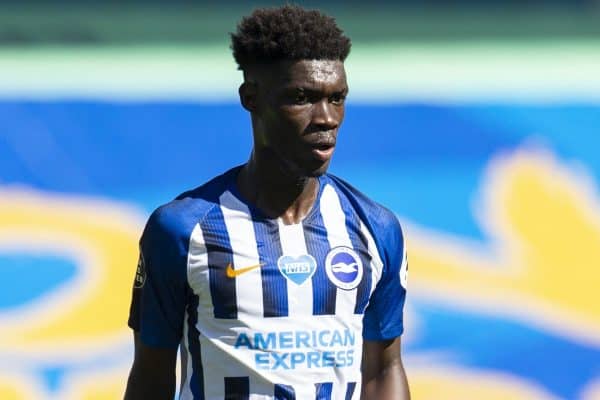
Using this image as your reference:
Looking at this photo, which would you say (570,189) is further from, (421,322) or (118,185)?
(118,185)

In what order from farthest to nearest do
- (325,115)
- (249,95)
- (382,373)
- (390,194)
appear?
(390,194) → (382,373) → (249,95) → (325,115)

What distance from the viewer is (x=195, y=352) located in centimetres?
312

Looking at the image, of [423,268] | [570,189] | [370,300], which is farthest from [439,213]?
[370,300]

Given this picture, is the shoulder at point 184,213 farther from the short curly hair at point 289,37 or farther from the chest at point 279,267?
the short curly hair at point 289,37

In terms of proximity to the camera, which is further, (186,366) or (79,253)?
(79,253)

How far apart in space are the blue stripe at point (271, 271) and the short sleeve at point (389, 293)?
0.25m

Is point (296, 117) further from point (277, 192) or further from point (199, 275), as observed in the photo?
point (199, 275)

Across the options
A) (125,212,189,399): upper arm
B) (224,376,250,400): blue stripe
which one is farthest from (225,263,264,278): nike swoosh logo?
(224,376,250,400): blue stripe

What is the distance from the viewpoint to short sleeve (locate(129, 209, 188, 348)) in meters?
3.09

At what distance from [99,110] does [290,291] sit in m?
2.68

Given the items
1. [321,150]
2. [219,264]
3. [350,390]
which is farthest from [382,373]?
[321,150]

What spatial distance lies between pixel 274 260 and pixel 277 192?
6.9 inches

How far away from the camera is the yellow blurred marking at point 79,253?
5.36 metres

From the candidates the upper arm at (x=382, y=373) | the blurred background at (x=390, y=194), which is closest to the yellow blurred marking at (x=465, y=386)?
the blurred background at (x=390, y=194)
